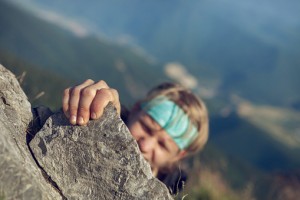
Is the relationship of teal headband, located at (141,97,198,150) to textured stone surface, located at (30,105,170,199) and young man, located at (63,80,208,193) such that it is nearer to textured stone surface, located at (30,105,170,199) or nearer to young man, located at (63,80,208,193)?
young man, located at (63,80,208,193)

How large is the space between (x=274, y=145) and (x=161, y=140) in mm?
182090

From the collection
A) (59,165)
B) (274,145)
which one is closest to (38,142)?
(59,165)

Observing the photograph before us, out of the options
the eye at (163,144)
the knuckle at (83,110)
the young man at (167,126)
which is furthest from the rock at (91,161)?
the eye at (163,144)

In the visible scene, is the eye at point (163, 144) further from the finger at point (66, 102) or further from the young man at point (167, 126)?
the finger at point (66, 102)

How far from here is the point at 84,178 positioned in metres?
3.16

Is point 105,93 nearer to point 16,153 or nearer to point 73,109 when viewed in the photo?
point 73,109

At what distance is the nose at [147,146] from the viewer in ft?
16.5

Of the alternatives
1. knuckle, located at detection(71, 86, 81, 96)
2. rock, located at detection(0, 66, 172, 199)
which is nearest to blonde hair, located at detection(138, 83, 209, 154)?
knuckle, located at detection(71, 86, 81, 96)

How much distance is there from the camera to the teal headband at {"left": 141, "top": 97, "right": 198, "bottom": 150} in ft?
16.8

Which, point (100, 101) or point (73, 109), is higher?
point (100, 101)

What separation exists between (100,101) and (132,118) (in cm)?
190

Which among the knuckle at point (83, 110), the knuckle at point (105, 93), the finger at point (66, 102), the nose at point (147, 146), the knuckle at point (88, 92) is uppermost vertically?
the knuckle at point (105, 93)

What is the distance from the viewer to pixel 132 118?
516 cm

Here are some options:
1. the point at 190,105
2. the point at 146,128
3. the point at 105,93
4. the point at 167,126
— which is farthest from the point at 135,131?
the point at 105,93
